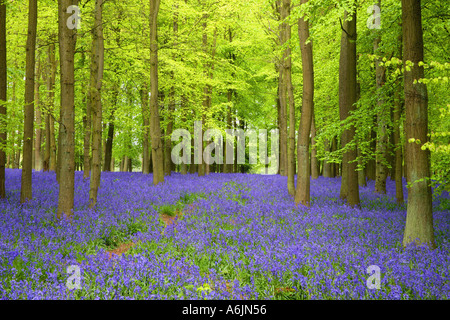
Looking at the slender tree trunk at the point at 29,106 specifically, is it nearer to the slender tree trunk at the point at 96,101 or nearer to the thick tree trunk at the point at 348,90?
the slender tree trunk at the point at 96,101

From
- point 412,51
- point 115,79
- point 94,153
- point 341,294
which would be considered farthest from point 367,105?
point 115,79

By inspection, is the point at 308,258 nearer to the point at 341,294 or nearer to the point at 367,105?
the point at 341,294

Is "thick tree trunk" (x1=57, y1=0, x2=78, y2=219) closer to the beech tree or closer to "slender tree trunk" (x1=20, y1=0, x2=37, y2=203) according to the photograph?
"slender tree trunk" (x1=20, y1=0, x2=37, y2=203)

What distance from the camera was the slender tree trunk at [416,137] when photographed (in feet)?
19.9

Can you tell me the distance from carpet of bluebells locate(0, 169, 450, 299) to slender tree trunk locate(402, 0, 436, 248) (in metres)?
0.43

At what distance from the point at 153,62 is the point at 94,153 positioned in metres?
6.25

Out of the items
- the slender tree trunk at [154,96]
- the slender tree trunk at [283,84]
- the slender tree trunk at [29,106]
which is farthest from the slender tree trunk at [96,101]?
the slender tree trunk at [283,84]

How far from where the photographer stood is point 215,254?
5.81 metres

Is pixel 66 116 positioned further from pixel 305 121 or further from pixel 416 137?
pixel 416 137

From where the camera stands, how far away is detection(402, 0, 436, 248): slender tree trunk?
19.9 ft

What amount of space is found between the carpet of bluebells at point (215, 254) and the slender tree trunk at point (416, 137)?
0.43 m

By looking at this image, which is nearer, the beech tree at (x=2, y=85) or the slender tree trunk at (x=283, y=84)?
the beech tree at (x=2, y=85)

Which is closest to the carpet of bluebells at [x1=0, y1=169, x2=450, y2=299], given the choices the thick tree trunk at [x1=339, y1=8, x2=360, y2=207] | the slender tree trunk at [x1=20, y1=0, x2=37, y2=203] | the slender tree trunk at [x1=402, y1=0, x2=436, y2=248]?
the slender tree trunk at [x1=402, y1=0, x2=436, y2=248]

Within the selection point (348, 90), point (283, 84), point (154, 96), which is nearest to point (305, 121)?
point (348, 90)
